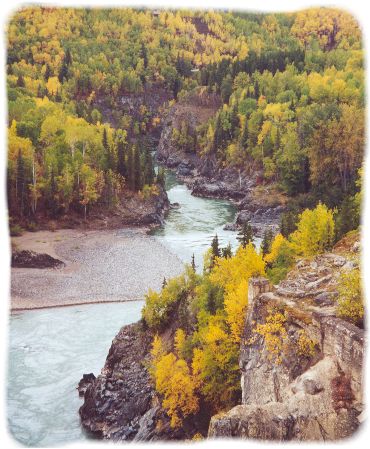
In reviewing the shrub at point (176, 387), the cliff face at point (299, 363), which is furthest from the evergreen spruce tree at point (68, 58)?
the cliff face at point (299, 363)

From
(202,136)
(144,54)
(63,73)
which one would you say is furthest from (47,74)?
(202,136)

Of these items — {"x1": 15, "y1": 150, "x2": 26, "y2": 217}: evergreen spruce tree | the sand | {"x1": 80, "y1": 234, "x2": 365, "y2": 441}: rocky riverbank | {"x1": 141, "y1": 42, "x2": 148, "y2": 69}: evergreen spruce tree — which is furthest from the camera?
{"x1": 141, "y1": 42, "x2": 148, "y2": 69}: evergreen spruce tree

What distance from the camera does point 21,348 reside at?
1164 inches

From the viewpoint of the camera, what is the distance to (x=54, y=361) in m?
28.4

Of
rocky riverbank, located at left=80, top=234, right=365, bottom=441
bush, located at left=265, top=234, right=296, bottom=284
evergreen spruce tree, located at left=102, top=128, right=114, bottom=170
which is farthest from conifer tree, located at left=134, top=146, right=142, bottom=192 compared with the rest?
bush, located at left=265, top=234, right=296, bottom=284

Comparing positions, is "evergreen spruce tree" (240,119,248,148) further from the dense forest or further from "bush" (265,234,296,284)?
"bush" (265,234,296,284)

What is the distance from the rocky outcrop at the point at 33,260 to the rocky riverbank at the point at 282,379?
58.1ft

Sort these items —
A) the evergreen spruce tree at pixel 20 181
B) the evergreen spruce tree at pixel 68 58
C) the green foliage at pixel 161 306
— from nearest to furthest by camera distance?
the green foliage at pixel 161 306
the evergreen spruce tree at pixel 20 181
the evergreen spruce tree at pixel 68 58

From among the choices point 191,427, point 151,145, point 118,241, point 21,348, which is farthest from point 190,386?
point 151,145

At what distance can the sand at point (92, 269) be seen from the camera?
126 ft

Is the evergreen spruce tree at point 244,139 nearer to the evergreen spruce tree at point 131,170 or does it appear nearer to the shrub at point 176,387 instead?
the evergreen spruce tree at point 131,170

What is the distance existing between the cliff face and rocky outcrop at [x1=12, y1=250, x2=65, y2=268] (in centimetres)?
2789

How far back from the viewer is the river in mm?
23203

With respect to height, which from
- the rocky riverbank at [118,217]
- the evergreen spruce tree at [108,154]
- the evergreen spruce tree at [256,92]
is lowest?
the rocky riverbank at [118,217]
